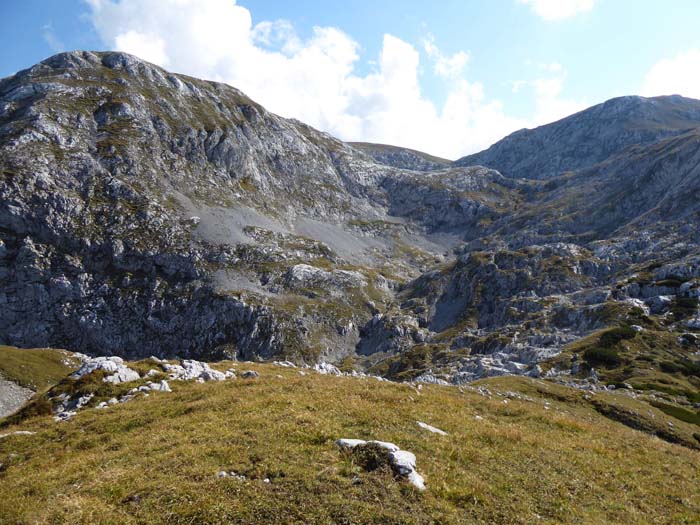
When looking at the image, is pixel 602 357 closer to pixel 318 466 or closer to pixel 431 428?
pixel 431 428

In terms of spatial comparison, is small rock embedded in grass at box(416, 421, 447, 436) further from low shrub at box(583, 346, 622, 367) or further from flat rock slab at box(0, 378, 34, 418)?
low shrub at box(583, 346, 622, 367)

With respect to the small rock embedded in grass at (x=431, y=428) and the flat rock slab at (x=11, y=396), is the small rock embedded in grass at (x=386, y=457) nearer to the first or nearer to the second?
the small rock embedded in grass at (x=431, y=428)

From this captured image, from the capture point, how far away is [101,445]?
807 inches

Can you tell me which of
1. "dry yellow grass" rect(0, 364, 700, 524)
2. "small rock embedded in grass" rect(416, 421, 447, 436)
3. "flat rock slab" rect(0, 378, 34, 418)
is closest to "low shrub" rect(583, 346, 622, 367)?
"dry yellow grass" rect(0, 364, 700, 524)

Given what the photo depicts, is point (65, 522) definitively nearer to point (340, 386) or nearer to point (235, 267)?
point (340, 386)

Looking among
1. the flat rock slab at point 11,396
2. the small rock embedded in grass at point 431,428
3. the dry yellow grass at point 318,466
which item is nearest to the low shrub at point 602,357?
the dry yellow grass at point 318,466

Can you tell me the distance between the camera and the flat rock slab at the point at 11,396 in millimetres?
61125

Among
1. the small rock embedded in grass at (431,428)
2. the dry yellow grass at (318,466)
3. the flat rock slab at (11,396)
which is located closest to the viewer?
the dry yellow grass at (318,466)

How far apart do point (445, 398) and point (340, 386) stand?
7146 millimetres

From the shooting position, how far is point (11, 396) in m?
64.4

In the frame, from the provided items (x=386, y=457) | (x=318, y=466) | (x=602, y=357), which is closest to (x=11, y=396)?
(x=318, y=466)

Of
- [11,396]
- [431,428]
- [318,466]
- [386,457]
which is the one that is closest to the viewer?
[318,466]

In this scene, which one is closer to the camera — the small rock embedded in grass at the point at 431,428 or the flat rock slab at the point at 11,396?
the small rock embedded in grass at the point at 431,428

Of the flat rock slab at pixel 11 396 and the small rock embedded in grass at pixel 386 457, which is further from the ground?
the small rock embedded in grass at pixel 386 457
